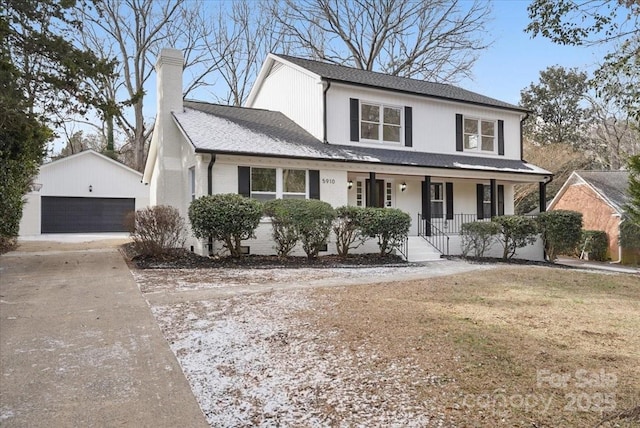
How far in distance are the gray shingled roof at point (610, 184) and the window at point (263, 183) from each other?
18918 millimetres

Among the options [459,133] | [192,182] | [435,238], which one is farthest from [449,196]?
[192,182]

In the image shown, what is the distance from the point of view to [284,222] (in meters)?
11.1

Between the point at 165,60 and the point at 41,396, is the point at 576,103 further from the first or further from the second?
the point at 41,396

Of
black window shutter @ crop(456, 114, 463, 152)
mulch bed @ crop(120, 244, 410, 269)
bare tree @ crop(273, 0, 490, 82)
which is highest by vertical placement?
bare tree @ crop(273, 0, 490, 82)

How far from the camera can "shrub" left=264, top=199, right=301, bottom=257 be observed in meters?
11.0

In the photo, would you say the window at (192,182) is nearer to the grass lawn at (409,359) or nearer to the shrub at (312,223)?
the shrub at (312,223)

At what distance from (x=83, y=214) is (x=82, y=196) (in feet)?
3.38

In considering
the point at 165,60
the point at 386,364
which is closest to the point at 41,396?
the point at 386,364

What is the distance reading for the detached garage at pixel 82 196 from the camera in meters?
23.0

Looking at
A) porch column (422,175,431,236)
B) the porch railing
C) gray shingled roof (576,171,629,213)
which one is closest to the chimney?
porch column (422,175,431,236)

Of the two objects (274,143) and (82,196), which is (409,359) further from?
(82,196)

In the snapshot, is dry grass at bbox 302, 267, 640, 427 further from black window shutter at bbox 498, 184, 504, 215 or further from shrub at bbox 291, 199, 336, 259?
black window shutter at bbox 498, 184, 504, 215

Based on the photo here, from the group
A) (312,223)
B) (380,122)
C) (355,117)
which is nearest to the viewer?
(312,223)

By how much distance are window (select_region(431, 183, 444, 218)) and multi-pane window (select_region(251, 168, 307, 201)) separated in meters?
6.50
